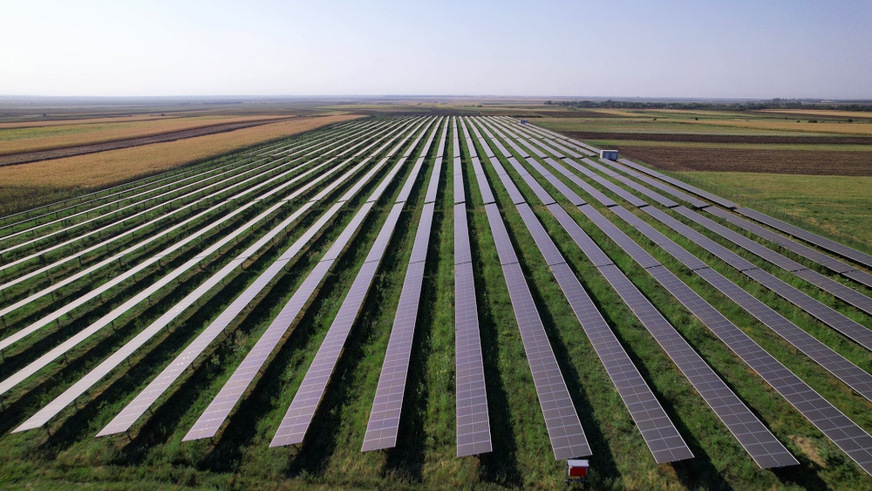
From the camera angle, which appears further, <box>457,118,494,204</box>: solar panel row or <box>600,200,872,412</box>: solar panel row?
<box>457,118,494,204</box>: solar panel row

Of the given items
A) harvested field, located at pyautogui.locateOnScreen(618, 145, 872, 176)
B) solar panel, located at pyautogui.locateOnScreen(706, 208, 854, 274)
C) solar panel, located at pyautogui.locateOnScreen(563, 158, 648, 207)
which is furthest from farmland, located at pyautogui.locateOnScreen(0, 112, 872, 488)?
harvested field, located at pyautogui.locateOnScreen(618, 145, 872, 176)

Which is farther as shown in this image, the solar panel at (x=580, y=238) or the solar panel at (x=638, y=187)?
the solar panel at (x=638, y=187)

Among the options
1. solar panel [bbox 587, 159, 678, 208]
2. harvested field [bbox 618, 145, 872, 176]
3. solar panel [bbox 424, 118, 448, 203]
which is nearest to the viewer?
solar panel [bbox 587, 159, 678, 208]

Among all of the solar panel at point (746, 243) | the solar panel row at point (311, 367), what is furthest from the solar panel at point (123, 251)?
the solar panel at point (746, 243)

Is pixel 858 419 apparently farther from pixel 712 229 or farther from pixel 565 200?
pixel 565 200

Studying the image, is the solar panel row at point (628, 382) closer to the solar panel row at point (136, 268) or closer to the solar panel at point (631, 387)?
the solar panel at point (631, 387)

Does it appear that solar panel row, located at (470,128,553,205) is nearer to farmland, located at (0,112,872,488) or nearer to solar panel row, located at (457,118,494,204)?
solar panel row, located at (457,118,494,204)

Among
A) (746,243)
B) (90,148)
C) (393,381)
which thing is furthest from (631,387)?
(90,148)
